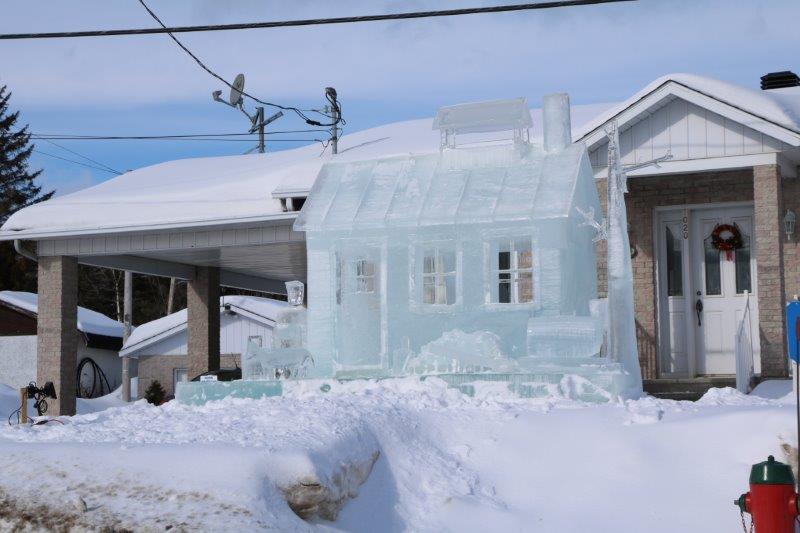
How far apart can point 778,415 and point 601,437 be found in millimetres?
1407

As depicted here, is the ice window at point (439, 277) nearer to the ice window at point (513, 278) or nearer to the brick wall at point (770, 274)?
the ice window at point (513, 278)

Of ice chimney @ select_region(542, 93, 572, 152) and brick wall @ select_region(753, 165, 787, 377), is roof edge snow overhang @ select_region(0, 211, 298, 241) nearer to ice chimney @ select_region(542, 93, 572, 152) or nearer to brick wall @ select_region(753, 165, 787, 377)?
ice chimney @ select_region(542, 93, 572, 152)

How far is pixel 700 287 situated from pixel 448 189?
452cm

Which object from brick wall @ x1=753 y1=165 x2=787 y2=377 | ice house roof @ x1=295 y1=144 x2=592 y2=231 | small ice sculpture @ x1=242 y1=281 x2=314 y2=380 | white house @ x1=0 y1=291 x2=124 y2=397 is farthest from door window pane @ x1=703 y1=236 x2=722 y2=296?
white house @ x1=0 y1=291 x2=124 y2=397

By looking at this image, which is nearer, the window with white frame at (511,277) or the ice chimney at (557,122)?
the window with white frame at (511,277)

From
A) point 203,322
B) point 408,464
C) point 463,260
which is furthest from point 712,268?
point 203,322

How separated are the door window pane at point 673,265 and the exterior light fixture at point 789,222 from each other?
1.57 meters

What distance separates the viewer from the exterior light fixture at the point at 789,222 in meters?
13.6

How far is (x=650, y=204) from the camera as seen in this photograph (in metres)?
14.9

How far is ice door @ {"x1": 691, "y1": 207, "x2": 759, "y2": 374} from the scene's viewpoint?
576 inches

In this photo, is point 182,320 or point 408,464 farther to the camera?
point 182,320

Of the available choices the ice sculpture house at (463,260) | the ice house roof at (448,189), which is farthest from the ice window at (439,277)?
the ice house roof at (448,189)

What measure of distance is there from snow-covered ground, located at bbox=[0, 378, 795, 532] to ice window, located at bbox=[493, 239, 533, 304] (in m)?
1.99

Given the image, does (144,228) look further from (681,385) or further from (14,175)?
(14,175)
